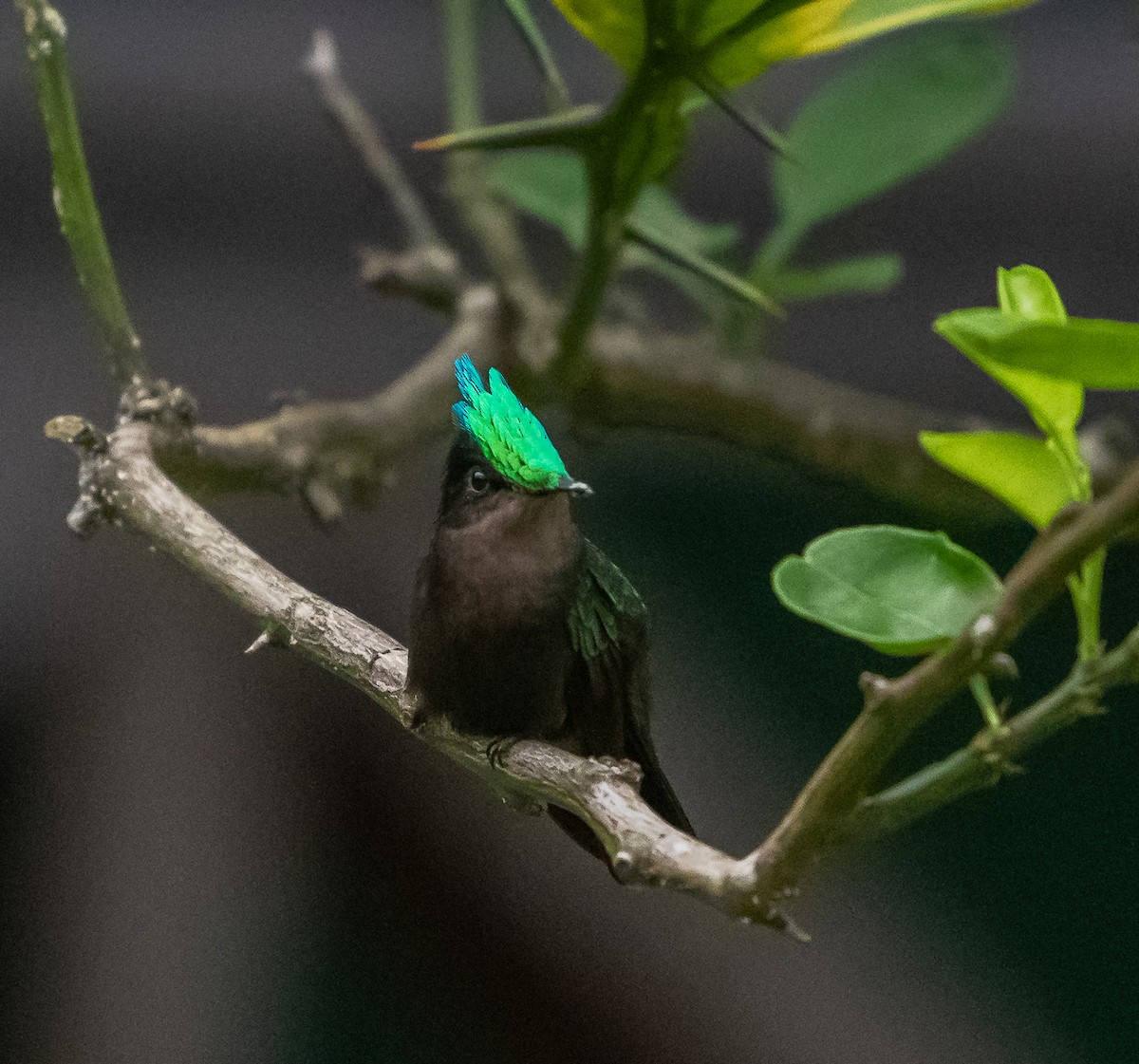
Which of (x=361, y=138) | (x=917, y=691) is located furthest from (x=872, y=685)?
(x=361, y=138)

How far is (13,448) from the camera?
78 cm

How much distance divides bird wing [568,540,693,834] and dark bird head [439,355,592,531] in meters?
0.04

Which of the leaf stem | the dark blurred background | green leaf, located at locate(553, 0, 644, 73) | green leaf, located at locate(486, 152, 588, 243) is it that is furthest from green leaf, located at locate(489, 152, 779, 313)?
the leaf stem

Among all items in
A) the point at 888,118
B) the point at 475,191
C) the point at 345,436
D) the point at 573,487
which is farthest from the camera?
the point at 475,191

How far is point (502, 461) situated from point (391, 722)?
0.19 metres

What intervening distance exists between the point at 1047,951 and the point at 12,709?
27.0 inches

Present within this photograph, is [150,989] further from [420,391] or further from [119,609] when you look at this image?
[420,391]

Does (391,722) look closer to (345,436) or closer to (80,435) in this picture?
(80,435)

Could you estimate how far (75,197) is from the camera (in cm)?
57

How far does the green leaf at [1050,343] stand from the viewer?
0.97 feet

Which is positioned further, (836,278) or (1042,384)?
(836,278)

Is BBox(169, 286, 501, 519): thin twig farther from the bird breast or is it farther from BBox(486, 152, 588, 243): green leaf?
the bird breast

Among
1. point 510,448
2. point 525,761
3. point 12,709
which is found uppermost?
point 510,448

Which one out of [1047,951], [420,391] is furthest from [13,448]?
[1047,951]
